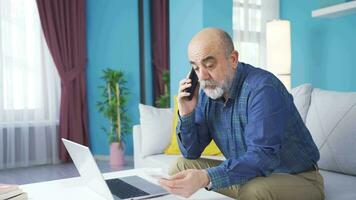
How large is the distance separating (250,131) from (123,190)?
490mm

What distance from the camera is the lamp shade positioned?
318cm

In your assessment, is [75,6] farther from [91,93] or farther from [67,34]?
[91,93]

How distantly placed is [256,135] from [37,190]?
852 mm

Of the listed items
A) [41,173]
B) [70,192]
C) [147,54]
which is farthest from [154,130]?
[147,54]

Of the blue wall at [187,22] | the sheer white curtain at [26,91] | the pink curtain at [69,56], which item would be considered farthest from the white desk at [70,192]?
the pink curtain at [69,56]

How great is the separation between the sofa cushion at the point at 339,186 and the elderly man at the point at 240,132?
0.17 m

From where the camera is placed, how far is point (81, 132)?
446cm

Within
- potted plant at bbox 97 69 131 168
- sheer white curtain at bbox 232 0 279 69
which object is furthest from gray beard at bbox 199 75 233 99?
potted plant at bbox 97 69 131 168

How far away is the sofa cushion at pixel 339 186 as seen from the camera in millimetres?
1479

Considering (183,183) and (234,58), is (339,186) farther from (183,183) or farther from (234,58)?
(183,183)

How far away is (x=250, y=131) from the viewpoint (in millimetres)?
1203

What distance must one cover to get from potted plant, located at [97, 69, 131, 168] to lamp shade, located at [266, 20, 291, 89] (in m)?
1.89

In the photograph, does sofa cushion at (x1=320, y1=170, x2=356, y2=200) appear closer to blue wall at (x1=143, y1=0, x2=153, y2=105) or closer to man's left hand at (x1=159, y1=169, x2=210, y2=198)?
man's left hand at (x1=159, y1=169, x2=210, y2=198)

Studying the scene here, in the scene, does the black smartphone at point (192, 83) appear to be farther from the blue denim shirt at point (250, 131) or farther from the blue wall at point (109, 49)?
the blue wall at point (109, 49)
